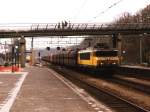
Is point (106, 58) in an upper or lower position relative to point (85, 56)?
lower

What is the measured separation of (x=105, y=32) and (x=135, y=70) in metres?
20.0

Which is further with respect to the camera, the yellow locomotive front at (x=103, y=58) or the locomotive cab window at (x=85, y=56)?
the locomotive cab window at (x=85, y=56)

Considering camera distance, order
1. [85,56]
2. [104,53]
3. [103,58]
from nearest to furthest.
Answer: [103,58], [104,53], [85,56]

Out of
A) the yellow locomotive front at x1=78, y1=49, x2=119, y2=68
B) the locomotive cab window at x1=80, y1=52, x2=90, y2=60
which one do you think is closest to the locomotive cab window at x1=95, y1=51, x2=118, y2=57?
the yellow locomotive front at x1=78, y1=49, x2=119, y2=68

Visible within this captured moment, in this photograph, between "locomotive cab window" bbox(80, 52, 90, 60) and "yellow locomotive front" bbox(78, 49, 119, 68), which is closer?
"yellow locomotive front" bbox(78, 49, 119, 68)

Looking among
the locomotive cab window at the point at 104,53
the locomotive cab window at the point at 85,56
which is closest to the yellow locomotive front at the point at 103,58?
the locomotive cab window at the point at 104,53

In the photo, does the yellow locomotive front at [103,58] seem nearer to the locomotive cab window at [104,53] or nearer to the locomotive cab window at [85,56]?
the locomotive cab window at [104,53]

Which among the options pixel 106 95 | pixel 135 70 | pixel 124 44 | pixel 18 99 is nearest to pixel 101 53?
pixel 135 70

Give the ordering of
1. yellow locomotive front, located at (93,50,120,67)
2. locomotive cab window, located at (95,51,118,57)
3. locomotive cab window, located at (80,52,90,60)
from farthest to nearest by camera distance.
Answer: locomotive cab window, located at (80,52,90,60), locomotive cab window, located at (95,51,118,57), yellow locomotive front, located at (93,50,120,67)

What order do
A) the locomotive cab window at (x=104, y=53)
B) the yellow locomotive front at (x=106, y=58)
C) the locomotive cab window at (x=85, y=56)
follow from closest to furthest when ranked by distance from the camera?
the yellow locomotive front at (x=106, y=58)
the locomotive cab window at (x=104, y=53)
the locomotive cab window at (x=85, y=56)

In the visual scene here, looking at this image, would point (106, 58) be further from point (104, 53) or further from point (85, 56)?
point (85, 56)

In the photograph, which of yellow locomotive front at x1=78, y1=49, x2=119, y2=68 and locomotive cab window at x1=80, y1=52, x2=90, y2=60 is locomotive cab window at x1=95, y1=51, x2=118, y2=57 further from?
locomotive cab window at x1=80, y1=52, x2=90, y2=60

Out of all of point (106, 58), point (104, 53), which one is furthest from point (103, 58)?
point (104, 53)

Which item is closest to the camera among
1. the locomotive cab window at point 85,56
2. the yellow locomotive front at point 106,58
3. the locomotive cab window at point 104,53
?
the yellow locomotive front at point 106,58
